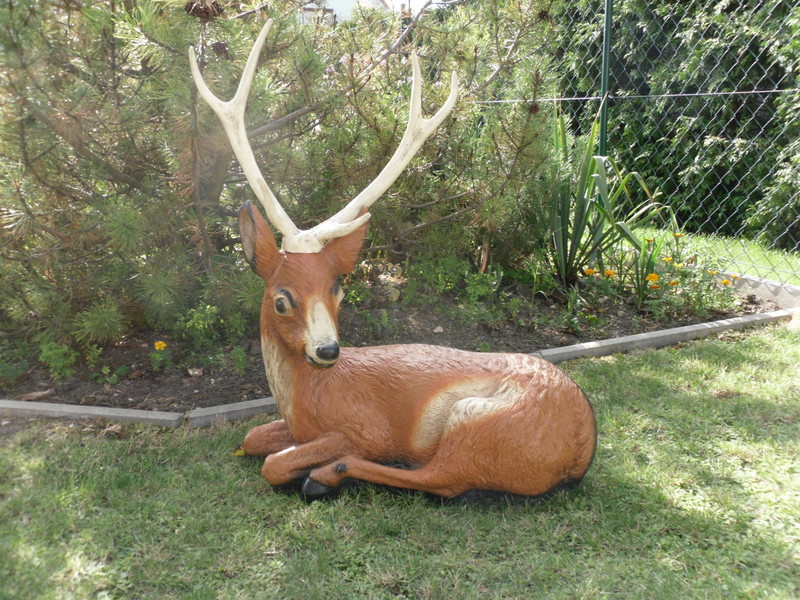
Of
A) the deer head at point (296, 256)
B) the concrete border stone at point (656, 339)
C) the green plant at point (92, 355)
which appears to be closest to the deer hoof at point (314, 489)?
the deer head at point (296, 256)

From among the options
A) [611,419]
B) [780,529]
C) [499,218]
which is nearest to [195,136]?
[499,218]

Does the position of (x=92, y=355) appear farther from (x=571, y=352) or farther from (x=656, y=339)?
(x=656, y=339)

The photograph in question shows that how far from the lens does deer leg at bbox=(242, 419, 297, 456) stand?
9.70 ft

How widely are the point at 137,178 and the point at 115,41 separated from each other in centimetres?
82

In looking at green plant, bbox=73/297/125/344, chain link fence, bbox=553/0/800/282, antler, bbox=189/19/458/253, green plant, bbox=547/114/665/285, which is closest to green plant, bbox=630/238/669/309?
green plant, bbox=547/114/665/285

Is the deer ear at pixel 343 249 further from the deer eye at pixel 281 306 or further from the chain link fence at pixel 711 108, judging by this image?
the chain link fence at pixel 711 108

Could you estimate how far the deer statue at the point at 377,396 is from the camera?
2.52 metres

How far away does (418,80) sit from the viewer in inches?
110

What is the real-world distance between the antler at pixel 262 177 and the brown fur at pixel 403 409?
56 mm

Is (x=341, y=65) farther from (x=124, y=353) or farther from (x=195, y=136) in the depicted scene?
(x=124, y=353)

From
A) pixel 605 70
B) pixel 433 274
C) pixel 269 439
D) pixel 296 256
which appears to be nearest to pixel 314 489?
pixel 269 439

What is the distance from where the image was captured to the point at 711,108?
24.2 ft

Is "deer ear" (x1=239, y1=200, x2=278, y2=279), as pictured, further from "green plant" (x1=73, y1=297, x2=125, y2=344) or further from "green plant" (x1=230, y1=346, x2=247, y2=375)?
"green plant" (x1=73, y1=297, x2=125, y2=344)

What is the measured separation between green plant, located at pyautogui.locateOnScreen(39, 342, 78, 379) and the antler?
1832mm
